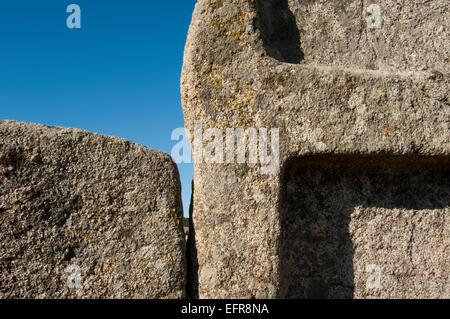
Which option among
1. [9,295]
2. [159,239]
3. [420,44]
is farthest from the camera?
[420,44]

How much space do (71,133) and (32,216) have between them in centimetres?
49

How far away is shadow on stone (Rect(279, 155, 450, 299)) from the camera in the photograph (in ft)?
7.98

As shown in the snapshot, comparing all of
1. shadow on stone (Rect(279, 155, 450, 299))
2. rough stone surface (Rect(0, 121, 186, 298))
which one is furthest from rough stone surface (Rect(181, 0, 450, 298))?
rough stone surface (Rect(0, 121, 186, 298))

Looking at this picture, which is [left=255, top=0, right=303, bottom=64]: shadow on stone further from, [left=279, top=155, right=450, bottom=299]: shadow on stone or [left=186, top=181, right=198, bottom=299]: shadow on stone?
[left=186, top=181, right=198, bottom=299]: shadow on stone

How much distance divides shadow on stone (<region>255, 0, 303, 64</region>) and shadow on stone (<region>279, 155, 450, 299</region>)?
735mm

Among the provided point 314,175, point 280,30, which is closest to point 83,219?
point 314,175

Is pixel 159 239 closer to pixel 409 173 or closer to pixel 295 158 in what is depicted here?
pixel 295 158

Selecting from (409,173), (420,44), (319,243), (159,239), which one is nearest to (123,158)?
(159,239)

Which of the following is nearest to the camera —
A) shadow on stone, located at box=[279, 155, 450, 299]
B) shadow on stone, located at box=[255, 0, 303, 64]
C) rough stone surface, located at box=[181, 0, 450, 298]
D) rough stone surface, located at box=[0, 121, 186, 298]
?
rough stone surface, located at box=[0, 121, 186, 298]

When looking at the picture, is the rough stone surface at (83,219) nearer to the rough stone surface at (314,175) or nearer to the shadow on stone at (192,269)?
the shadow on stone at (192,269)

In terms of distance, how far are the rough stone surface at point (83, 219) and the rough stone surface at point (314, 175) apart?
233mm

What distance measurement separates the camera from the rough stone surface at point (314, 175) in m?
2.28

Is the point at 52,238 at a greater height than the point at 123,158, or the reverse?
the point at 123,158

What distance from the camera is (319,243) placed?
2467 millimetres
